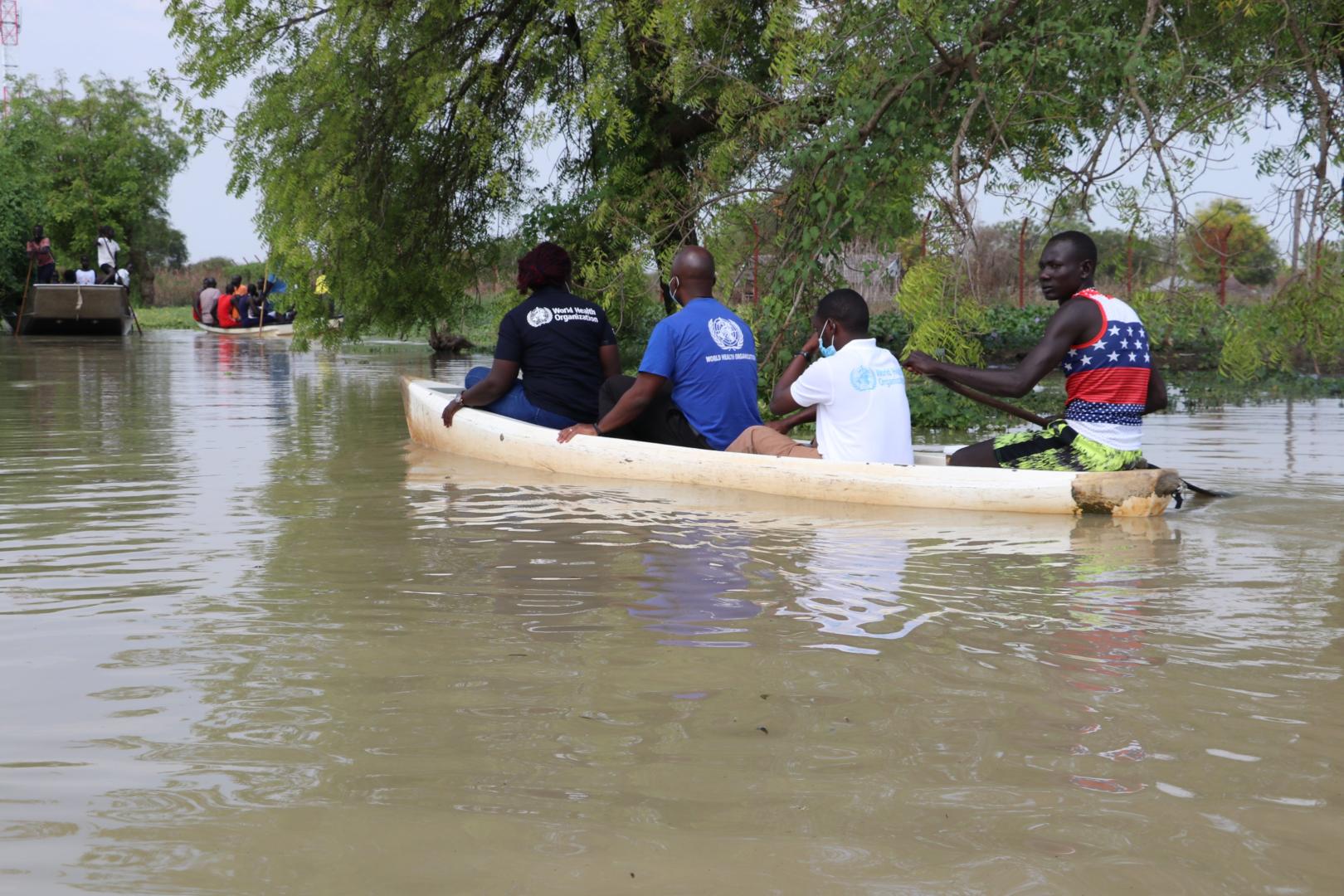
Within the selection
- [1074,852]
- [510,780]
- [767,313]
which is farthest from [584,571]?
A: [767,313]

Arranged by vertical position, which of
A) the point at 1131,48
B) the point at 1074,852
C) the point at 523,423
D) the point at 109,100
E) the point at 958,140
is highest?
the point at 109,100

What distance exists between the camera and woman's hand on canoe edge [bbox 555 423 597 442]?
8141 mm

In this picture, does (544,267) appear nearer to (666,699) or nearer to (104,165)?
(666,699)

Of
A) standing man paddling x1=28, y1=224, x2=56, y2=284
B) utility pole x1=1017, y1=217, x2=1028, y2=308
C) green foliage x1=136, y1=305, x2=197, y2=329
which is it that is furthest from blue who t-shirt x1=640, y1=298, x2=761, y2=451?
green foliage x1=136, y1=305, x2=197, y2=329

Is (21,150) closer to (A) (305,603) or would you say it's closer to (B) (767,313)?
(B) (767,313)

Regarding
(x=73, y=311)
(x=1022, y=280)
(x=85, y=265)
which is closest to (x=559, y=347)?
(x=1022, y=280)

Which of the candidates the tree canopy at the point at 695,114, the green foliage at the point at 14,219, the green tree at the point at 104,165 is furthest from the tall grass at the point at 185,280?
the tree canopy at the point at 695,114

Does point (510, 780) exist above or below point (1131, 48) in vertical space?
below

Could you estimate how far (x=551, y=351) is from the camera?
329 inches

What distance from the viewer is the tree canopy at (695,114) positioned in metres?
7.95

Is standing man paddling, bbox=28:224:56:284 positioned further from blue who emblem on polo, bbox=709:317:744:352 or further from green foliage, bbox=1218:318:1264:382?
green foliage, bbox=1218:318:1264:382

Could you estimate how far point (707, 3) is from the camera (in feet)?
31.4

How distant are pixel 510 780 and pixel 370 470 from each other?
5.88 m

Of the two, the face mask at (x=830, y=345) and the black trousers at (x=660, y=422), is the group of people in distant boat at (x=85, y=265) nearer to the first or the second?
the black trousers at (x=660, y=422)
